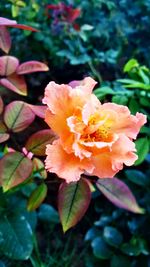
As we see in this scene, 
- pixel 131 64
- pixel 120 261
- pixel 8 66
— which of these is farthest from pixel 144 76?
pixel 120 261

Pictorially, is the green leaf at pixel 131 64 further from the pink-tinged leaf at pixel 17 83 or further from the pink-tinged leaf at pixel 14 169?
the pink-tinged leaf at pixel 14 169

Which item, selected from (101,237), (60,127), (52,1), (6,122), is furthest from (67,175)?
(52,1)

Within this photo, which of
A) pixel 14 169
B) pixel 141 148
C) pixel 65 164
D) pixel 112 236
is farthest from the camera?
pixel 112 236

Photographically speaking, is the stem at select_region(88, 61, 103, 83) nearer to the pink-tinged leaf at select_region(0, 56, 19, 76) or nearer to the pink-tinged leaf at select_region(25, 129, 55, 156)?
the pink-tinged leaf at select_region(0, 56, 19, 76)

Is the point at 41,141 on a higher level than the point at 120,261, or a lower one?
higher

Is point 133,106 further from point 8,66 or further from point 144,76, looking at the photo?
point 8,66

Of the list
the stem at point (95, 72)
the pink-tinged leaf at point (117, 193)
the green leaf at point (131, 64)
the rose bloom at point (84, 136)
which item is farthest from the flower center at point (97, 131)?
the stem at point (95, 72)
